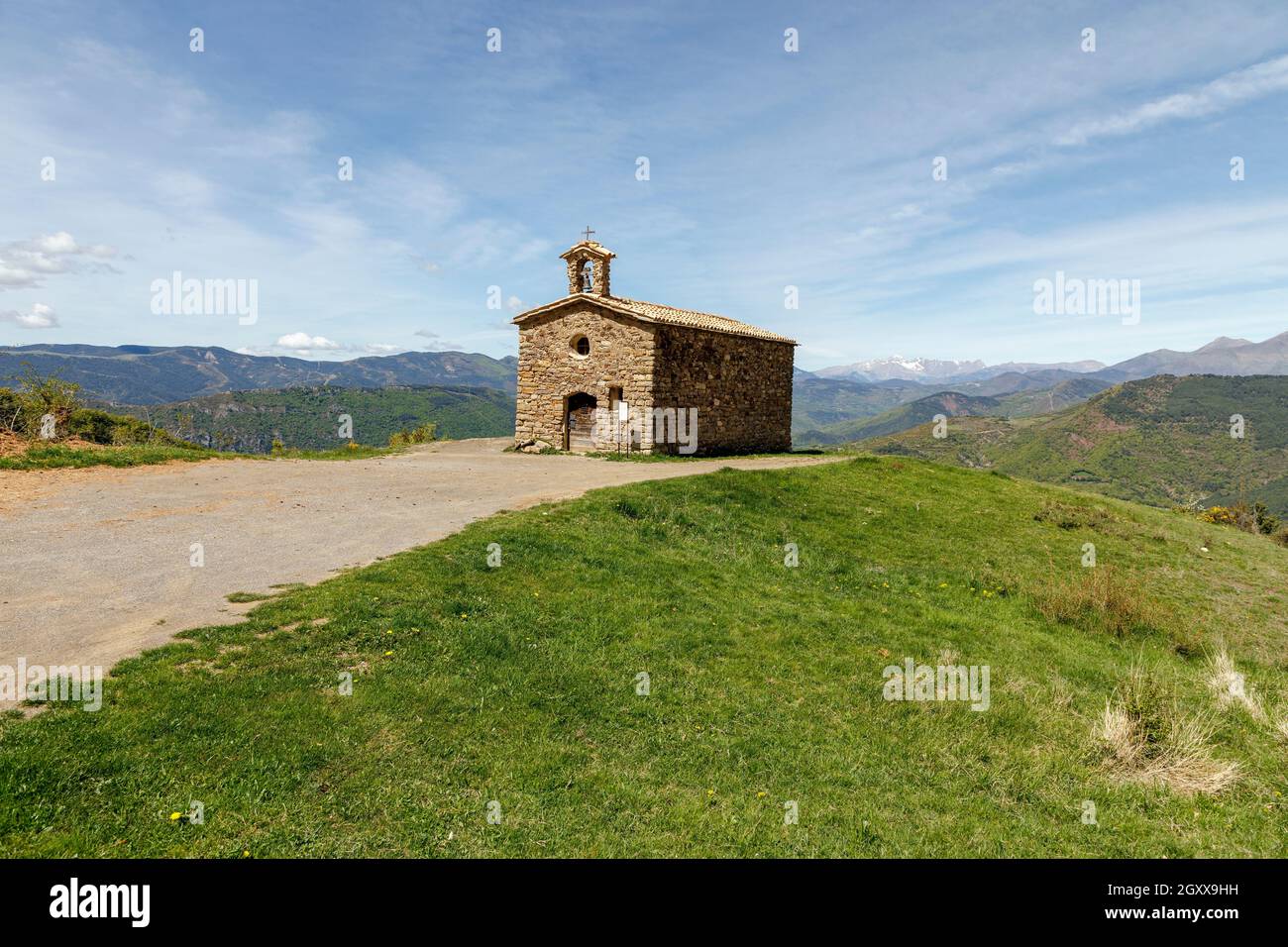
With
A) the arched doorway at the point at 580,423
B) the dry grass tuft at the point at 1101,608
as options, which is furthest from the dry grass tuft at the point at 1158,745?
the arched doorway at the point at 580,423

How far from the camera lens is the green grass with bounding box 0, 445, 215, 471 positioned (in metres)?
17.0

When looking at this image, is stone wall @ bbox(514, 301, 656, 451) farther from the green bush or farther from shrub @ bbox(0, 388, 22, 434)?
shrub @ bbox(0, 388, 22, 434)

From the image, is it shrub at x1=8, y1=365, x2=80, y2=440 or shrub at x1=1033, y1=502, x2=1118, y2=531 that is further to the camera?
shrub at x1=8, y1=365, x2=80, y2=440

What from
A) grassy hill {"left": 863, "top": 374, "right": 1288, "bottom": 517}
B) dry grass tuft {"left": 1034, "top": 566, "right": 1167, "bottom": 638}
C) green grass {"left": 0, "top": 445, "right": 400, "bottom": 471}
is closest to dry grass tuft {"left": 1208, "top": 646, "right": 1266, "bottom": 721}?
dry grass tuft {"left": 1034, "top": 566, "right": 1167, "bottom": 638}

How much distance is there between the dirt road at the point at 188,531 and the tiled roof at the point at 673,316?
9876 millimetres

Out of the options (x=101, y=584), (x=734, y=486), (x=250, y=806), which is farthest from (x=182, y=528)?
(x=734, y=486)

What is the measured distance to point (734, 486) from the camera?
20219mm

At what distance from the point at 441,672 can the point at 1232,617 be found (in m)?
19.2

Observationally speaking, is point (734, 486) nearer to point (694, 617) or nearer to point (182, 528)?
point (694, 617)

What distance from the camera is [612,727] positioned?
7285 millimetres

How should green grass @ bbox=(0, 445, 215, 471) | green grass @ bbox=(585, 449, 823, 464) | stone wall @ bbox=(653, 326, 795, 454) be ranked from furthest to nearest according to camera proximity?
stone wall @ bbox=(653, 326, 795, 454) < green grass @ bbox=(585, 449, 823, 464) < green grass @ bbox=(0, 445, 215, 471)

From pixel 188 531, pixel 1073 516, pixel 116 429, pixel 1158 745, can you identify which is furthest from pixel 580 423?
pixel 1158 745

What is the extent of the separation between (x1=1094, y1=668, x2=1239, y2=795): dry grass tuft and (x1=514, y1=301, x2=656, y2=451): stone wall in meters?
22.0

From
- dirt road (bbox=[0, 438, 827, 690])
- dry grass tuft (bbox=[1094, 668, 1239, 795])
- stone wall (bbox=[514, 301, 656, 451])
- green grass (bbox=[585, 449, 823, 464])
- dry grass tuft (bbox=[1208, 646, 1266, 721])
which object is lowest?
dry grass tuft (bbox=[1208, 646, 1266, 721])
